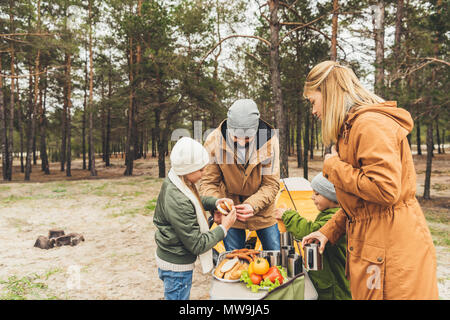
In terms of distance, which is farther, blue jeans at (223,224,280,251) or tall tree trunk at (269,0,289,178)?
tall tree trunk at (269,0,289,178)

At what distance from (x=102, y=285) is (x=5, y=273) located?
1692 mm

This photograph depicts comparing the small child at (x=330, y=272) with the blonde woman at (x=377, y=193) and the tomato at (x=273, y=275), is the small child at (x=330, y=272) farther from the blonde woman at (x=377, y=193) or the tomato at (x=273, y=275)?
the blonde woman at (x=377, y=193)

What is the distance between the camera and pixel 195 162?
2176 mm

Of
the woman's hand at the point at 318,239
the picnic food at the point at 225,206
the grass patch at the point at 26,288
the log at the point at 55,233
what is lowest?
the grass patch at the point at 26,288

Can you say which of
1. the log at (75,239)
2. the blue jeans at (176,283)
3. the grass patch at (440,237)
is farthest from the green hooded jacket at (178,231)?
the grass patch at (440,237)

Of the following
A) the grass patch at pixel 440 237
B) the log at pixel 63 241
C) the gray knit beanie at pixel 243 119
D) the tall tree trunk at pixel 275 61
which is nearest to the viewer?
the gray knit beanie at pixel 243 119

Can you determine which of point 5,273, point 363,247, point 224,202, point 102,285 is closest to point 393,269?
point 363,247

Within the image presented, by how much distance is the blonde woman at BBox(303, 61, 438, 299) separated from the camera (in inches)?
50.1

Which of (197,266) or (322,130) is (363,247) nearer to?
(322,130)

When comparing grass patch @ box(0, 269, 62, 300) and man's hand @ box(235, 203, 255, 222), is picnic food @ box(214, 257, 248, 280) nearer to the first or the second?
man's hand @ box(235, 203, 255, 222)

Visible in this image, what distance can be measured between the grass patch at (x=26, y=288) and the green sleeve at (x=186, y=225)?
9.18ft

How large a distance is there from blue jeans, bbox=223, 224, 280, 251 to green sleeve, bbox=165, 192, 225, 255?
759 mm

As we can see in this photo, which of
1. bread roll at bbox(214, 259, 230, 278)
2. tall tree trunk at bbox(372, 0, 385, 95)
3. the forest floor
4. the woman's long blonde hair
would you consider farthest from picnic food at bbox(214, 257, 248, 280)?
tall tree trunk at bbox(372, 0, 385, 95)

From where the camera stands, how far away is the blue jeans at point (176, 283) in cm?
221
